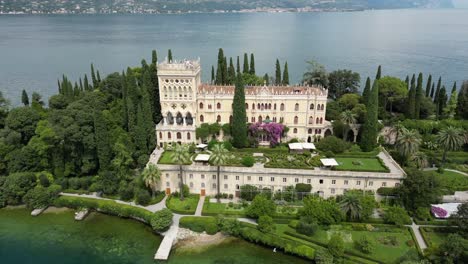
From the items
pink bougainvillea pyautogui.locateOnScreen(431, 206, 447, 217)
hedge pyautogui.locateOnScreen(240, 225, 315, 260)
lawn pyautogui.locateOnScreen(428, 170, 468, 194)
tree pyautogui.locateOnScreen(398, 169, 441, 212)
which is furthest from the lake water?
hedge pyautogui.locateOnScreen(240, 225, 315, 260)

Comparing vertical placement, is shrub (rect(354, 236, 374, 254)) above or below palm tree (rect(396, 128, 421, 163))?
below

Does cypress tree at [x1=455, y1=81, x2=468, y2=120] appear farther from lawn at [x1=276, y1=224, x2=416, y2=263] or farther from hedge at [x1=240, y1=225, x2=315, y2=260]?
hedge at [x1=240, y1=225, x2=315, y2=260]

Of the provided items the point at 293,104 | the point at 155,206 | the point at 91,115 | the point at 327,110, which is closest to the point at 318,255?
the point at 155,206

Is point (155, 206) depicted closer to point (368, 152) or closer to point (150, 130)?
point (150, 130)

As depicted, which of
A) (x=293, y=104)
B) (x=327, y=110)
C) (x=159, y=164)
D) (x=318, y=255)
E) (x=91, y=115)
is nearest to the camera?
(x=318, y=255)

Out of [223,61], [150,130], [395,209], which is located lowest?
[395,209]

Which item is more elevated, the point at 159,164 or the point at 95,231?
the point at 159,164
